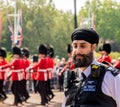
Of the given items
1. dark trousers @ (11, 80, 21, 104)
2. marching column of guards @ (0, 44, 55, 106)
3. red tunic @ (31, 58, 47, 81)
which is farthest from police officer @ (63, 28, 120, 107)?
dark trousers @ (11, 80, 21, 104)

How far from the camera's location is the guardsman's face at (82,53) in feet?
12.2

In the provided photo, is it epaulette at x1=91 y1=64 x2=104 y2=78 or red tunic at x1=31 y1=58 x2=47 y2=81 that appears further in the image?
red tunic at x1=31 y1=58 x2=47 y2=81

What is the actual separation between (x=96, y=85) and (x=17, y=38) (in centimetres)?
2380

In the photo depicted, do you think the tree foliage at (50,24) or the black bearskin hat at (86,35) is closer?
the black bearskin hat at (86,35)

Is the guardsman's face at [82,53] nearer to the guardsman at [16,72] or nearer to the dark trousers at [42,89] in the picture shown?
the guardsman at [16,72]

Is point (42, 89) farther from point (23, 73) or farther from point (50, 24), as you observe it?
point (50, 24)

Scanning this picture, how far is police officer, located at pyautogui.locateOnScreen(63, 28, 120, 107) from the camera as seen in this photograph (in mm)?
3617

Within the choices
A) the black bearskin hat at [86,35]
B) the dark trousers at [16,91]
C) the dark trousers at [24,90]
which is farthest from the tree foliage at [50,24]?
the black bearskin hat at [86,35]

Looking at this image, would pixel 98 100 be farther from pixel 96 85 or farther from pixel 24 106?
pixel 24 106

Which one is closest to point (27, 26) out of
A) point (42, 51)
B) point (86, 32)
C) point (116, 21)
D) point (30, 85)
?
point (116, 21)

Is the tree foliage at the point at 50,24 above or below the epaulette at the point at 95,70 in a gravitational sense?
below

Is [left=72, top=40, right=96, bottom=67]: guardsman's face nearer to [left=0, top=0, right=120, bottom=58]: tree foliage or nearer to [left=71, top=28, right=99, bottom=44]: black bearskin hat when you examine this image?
[left=71, top=28, right=99, bottom=44]: black bearskin hat

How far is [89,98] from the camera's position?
11.9 ft

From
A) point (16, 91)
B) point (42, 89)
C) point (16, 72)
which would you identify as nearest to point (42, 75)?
point (42, 89)
